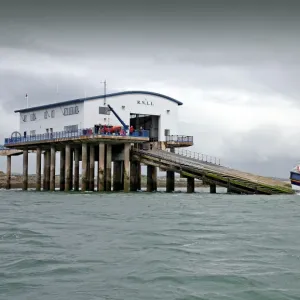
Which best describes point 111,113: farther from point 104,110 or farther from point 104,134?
point 104,134

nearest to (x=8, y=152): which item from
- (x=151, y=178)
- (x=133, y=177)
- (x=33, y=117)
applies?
(x=33, y=117)

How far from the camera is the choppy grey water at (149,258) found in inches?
454

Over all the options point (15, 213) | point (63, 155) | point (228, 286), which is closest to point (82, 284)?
point (228, 286)

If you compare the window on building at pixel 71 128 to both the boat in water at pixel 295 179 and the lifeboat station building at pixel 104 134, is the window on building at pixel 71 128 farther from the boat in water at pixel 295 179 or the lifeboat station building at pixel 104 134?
A: the boat in water at pixel 295 179

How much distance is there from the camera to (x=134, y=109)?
208 ft

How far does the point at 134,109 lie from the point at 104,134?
343 inches

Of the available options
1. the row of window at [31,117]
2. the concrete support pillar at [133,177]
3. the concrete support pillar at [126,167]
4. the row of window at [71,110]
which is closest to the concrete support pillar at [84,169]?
the concrete support pillar at [126,167]

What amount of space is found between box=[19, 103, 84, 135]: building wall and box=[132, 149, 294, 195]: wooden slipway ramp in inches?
350

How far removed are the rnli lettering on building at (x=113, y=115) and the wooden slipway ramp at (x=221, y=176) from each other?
6506mm

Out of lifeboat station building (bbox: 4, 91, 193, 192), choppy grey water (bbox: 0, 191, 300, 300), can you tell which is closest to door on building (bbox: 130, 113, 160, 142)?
lifeboat station building (bbox: 4, 91, 193, 192)

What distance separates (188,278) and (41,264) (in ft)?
12.3

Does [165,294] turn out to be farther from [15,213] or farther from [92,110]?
[92,110]

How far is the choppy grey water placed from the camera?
11539mm

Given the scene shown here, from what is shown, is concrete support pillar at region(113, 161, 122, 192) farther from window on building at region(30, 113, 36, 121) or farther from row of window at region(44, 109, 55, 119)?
window on building at region(30, 113, 36, 121)
